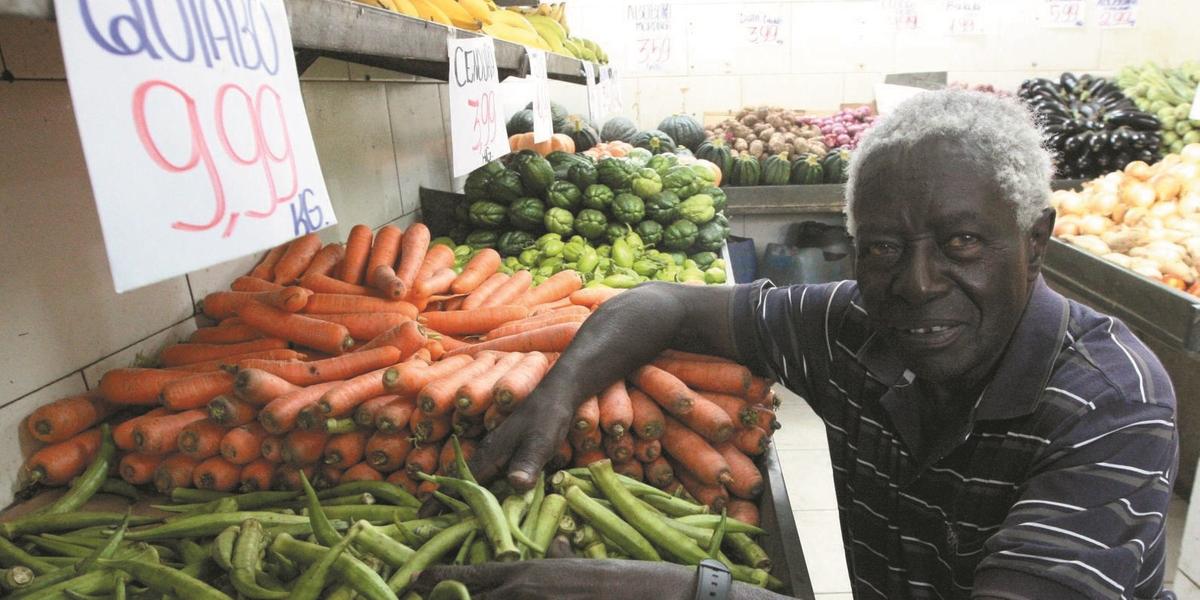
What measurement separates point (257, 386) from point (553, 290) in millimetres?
1258

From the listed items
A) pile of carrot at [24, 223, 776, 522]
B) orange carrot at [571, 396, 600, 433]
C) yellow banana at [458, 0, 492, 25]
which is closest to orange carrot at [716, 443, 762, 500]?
pile of carrot at [24, 223, 776, 522]

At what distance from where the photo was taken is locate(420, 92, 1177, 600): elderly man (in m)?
1.19

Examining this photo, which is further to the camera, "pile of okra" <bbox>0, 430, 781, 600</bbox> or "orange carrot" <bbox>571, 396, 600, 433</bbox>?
"orange carrot" <bbox>571, 396, 600, 433</bbox>

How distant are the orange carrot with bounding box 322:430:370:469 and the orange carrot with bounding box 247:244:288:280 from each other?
2.81ft

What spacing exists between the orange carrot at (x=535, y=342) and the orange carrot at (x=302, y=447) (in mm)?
493

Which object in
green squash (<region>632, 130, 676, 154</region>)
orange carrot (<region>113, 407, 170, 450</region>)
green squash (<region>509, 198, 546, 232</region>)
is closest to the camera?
orange carrot (<region>113, 407, 170, 450</region>)

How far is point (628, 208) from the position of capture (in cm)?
365

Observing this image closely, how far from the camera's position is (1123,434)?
3.99 ft

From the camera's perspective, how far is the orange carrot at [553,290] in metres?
2.62

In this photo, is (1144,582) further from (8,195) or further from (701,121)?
(701,121)

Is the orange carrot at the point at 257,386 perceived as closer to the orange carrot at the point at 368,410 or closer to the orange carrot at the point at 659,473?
the orange carrot at the point at 368,410

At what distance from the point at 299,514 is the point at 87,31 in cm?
118

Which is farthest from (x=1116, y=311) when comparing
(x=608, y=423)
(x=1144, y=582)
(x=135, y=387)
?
(x=135, y=387)

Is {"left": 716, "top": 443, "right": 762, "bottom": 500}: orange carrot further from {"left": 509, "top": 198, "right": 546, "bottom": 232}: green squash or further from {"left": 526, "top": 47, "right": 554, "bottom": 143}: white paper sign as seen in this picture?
{"left": 509, "top": 198, "right": 546, "bottom": 232}: green squash
